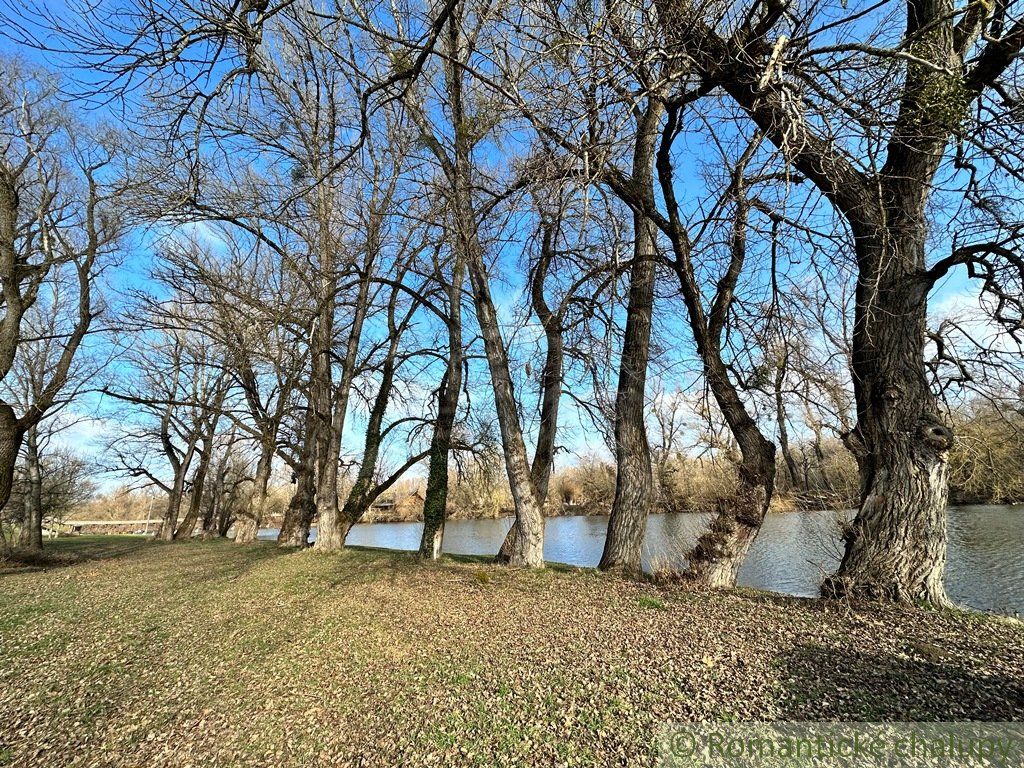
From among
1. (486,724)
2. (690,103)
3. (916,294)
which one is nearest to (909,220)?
(916,294)

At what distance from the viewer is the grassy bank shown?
2918 millimetres

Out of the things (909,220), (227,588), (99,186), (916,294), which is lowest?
(227,588)

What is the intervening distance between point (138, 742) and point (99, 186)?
43.7ft

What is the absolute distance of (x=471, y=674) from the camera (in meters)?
3.73

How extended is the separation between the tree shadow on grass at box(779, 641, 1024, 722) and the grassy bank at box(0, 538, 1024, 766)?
0.01 metres

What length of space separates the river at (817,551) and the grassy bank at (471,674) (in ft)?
3.94

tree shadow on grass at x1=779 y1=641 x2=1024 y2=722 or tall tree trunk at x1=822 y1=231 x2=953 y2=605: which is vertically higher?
tall tree trunk at x1=822 y1=231 x2=953 y2=605

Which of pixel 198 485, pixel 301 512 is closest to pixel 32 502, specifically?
pixel 198 485

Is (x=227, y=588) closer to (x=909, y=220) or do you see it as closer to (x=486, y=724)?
(x=486, y=724)

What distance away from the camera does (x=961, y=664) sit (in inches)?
131

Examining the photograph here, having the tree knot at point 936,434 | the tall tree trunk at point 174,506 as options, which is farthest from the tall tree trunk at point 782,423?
the tall tree trunk at point 174,506

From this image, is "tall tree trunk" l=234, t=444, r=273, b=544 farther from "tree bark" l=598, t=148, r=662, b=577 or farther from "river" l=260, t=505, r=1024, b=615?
"tree bark" l=598, t=148, r=662, b=577

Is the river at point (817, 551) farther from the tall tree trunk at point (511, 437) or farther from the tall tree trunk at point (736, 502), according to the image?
the tall tree trunk at point (511, 437)

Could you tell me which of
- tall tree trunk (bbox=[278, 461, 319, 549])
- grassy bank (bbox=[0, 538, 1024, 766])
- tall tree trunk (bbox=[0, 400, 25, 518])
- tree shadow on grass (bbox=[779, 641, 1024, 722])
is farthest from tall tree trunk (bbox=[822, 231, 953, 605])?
tall tree trunk (bbox=[0, 400, 25, 518])
